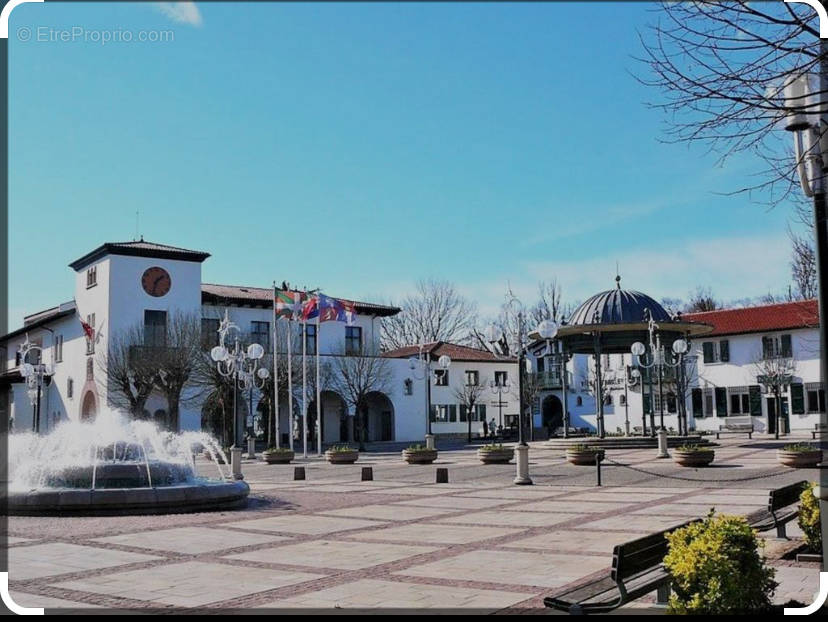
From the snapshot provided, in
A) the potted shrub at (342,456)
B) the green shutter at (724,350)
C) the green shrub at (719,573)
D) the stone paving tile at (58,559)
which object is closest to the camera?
the green shrub at (719,573)

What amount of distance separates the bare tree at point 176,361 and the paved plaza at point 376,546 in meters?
26.5

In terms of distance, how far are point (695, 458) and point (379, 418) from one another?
38558 millimetres

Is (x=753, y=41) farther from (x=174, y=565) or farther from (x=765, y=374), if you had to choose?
(x=765, y=374)

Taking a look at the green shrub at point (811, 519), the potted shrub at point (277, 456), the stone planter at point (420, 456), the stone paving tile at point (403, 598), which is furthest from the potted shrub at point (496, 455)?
the stone paving tile at point (403, 598)

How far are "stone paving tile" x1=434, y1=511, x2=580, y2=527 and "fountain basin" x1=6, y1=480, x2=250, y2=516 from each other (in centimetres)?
550

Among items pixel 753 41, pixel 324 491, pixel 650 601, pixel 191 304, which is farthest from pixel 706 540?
pixel 191 304

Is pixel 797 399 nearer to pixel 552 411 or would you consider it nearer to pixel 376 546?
pixel 552 411

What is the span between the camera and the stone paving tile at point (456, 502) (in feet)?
57.4

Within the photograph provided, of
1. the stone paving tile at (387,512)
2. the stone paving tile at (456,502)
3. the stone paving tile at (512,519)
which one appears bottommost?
the stone paving tile at (456,502)

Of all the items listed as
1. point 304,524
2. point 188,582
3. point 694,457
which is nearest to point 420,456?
point 694,457

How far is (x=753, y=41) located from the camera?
721cm

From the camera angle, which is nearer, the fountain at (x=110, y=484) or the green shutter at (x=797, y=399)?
the fountain at (x=110, y=484)

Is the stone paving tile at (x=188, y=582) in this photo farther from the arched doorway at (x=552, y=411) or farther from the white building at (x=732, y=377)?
the arched doorway at (x=552, y=411)

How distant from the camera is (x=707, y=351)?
58.6 meters
